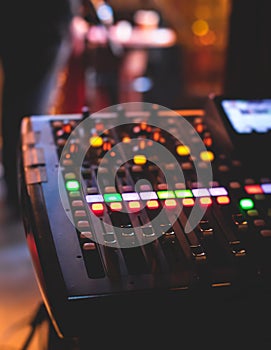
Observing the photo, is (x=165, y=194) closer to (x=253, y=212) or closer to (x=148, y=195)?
(x=148, y=195)

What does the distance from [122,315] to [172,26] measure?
16.2 ft

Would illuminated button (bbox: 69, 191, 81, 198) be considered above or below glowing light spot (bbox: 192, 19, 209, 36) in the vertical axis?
above

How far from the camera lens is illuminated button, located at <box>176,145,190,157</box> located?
1104 millimetres

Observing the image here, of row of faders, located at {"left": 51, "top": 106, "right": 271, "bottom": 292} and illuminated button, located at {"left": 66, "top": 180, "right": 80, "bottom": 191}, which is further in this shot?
illuminated button, located at {"left": 66, "top": 180, "right": 80, "bottom": 191}

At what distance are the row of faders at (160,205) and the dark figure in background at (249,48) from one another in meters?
0.43

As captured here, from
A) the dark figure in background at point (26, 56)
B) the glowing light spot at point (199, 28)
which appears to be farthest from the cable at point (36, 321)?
the glowing light spot at point (199, 28)

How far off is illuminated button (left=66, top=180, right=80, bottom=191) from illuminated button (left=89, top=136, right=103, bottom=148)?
5.5 inches

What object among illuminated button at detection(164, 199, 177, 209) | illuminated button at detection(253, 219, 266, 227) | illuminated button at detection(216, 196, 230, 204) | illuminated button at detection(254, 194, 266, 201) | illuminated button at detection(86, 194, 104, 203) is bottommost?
illuminated button at detection(253, 219, 266, 227)

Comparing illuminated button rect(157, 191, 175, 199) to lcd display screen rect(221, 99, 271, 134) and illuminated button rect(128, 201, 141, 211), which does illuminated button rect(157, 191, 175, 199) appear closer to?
illuminated button rect(128, 201, 141, 211)

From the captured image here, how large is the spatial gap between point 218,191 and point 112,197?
18 centimetres

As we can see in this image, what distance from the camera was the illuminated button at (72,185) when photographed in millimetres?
Result: 967

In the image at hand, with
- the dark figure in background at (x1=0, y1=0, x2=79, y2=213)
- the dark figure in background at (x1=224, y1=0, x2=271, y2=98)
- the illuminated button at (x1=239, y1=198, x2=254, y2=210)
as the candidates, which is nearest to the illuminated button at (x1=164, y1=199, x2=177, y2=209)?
the illuminated button at (x1=239, y1=198, x2=254, y2=210)

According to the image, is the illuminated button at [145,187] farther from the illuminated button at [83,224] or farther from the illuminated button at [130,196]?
the illuminated button at [83,224]

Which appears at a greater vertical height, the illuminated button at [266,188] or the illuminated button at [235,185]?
the illuminated button at [235,185]
